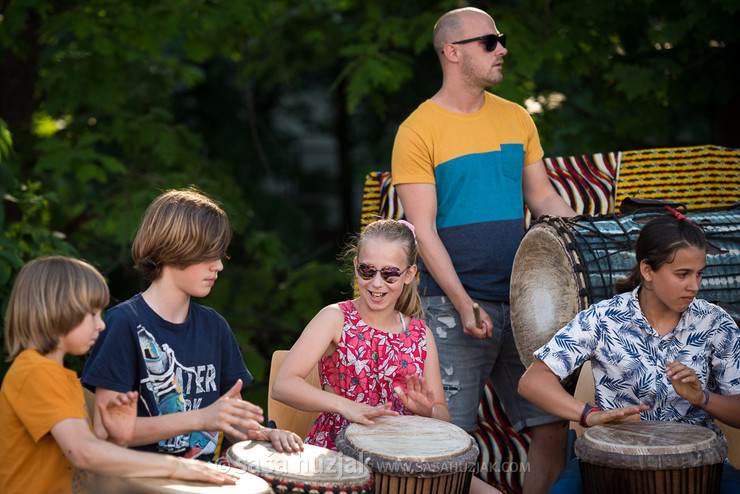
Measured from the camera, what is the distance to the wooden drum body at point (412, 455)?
8.53 feet

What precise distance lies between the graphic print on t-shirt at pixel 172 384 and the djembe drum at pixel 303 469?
9.1 inches

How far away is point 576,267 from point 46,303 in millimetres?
2030

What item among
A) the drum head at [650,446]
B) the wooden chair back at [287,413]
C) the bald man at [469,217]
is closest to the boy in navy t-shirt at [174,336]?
the wooden chair back at [287,413]

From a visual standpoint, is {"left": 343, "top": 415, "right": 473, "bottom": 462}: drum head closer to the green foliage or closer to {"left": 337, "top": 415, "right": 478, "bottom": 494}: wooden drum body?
{"left": 337, "top": 415, "right": 478, "bottom": 494}: wooden drum body

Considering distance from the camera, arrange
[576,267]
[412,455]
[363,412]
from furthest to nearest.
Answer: [576,267] → [363,412] → [412,455]

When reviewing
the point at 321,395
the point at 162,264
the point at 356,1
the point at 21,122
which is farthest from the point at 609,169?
the point at 21,122

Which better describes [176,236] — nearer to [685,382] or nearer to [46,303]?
[46,303]

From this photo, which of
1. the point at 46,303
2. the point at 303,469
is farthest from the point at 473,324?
the point at 46,303

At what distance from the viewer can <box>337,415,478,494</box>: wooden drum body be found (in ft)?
8.53

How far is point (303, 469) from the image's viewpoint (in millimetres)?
2480

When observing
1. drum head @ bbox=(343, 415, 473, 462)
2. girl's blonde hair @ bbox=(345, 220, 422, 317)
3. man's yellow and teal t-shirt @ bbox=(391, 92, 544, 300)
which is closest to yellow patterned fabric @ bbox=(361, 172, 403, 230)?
man's yellow and teal t-shirt @ bbox=(391, 92, 544, 300)

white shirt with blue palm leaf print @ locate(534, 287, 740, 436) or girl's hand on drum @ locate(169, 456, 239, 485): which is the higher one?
white shirt with blue palm leaf print @ locate(534, 287, 740, 436)

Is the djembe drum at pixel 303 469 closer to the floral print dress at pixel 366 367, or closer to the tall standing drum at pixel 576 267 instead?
the floral print dress at pixel 366 367

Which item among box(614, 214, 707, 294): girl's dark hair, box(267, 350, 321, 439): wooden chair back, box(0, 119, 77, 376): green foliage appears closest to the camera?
box(614, 214, 707, 294): girl's dark hair
